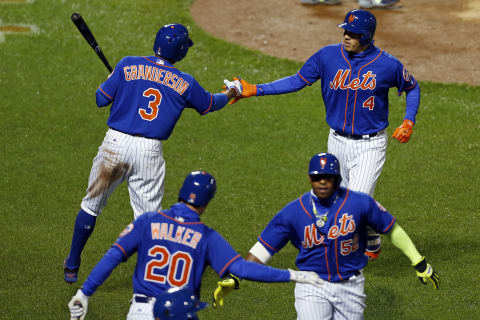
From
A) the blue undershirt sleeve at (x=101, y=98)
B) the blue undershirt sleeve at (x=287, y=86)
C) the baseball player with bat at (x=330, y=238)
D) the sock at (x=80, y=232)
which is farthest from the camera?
the blue undershirt sleeve at (x=287, y=86)

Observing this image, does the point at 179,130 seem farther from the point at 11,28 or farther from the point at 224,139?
the point at 11,28

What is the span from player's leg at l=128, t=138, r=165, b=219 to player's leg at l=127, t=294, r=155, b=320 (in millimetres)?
2543

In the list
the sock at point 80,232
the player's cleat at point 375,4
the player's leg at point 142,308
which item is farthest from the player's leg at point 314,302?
the player's cleat at point 375,4

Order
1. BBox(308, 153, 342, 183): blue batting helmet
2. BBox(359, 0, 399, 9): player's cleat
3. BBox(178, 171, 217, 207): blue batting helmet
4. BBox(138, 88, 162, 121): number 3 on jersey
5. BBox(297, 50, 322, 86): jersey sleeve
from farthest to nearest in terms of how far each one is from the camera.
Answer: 1. BBox(359, 0, 399, 9): player's cleat
2. BBox(297, 50, 322, 86): jersey sleeve
3. BBox(138, 88, 162, 121): number 3 on jersey
4. BBox(308, 153, 342, 183): blue batting helmet
5. BBox(178, 171, 217, 207): blue batting helmet

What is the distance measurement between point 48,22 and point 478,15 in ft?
29.6

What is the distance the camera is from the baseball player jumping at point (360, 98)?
9.60 m

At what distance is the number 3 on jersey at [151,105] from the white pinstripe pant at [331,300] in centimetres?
258

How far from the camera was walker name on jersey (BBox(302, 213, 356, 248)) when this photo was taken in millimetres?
7508

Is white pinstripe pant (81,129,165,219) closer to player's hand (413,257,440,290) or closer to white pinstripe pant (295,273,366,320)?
white pinstripe pant (295,273,366,320)

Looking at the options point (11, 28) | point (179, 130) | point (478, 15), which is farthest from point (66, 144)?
point (478, 15)

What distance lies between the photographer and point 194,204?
22.7ft

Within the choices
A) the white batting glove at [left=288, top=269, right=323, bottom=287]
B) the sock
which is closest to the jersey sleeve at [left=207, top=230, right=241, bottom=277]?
the white batting glove at [left=288, top=269, right=323, bottom=287]

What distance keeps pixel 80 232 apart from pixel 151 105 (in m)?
1.60

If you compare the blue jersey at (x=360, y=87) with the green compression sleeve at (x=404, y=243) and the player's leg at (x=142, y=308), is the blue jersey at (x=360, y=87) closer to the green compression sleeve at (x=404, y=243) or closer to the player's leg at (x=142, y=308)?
the green compression sleeve at (x=404, y=243)
